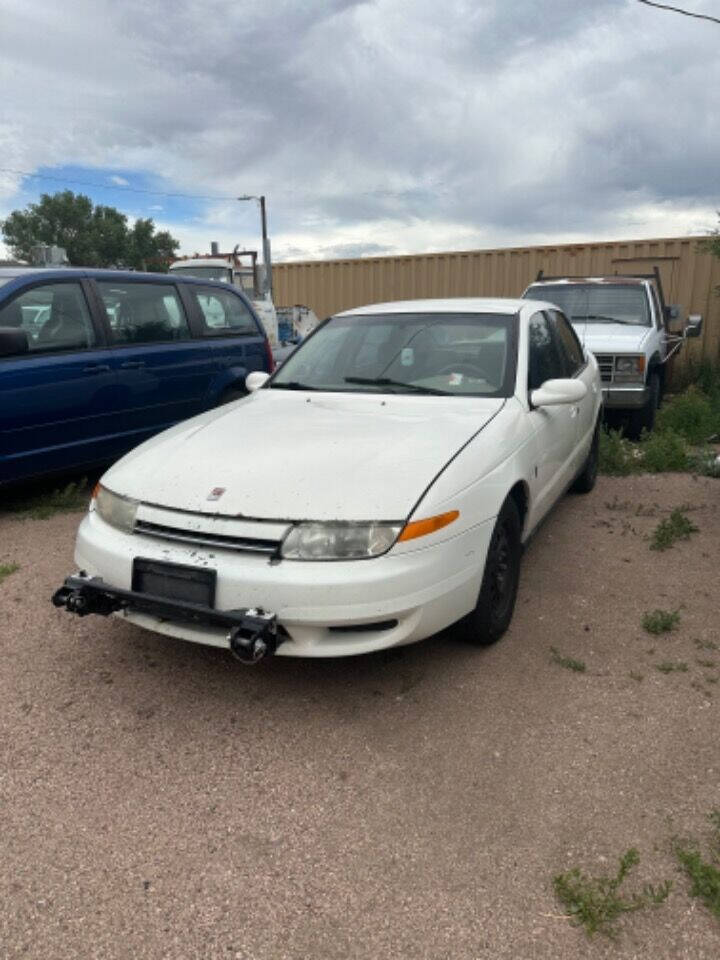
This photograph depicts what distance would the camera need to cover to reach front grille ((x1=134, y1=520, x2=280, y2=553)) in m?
2.56

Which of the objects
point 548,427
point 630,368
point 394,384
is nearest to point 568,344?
point 548,427

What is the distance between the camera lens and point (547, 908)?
6.23ft

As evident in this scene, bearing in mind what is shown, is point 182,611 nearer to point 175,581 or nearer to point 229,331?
point 175,581

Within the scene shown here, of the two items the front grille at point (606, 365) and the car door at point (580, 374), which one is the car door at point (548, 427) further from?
the front grille at point (606, 365)

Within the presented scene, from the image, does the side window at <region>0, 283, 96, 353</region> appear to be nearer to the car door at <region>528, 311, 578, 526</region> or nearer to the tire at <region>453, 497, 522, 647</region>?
the car door at <region>528, 311, 578, 526</region>

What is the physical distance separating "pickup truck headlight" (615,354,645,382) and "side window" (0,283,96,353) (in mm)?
5042

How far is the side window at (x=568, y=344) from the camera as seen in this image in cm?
478

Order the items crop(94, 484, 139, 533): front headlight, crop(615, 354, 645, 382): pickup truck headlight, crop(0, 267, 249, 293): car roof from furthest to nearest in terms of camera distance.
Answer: crop(615, 354, 645, 382): pickup truck headlight < crop(0, 267, 249, 293): car roof < crop(94, 484, 139, 533): front headlight

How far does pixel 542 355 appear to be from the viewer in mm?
4172

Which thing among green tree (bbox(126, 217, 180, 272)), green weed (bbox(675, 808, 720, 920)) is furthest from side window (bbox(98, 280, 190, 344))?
green tree (bbox(126, 217, 180, 272))

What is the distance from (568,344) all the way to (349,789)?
Answer: 3.58 meters

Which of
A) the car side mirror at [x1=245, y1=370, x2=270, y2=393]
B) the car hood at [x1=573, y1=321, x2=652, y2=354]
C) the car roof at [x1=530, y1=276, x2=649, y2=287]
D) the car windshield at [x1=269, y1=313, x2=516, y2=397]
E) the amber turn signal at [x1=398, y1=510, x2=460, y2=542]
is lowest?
the amber turn signal at [x1=398, y1=510, x2=460, y2=542]

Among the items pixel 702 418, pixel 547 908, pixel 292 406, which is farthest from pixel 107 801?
pixel 702 418

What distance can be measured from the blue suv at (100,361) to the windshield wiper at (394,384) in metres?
2.18
